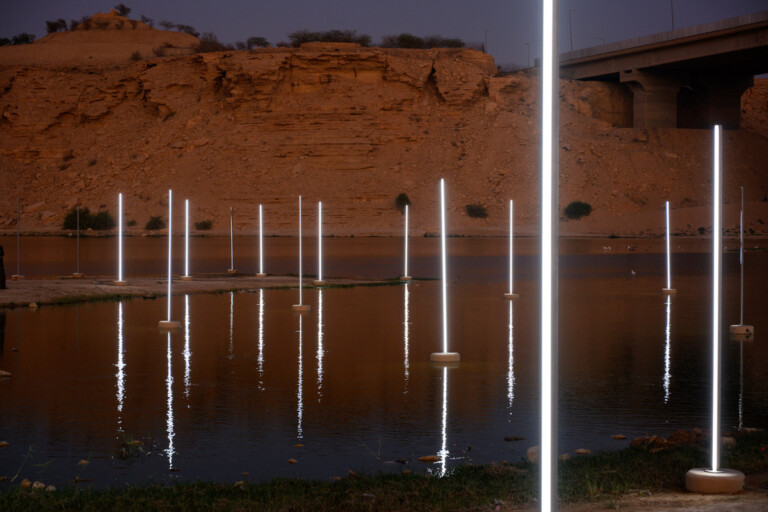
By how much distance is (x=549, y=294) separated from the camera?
4523 mm

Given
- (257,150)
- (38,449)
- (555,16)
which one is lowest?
(38,449)

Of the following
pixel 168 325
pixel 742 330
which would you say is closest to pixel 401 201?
pixel 168 325

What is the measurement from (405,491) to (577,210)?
6842 cm

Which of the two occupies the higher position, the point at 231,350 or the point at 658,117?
the point at 658,117

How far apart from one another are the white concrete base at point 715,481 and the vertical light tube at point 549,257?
288 centimetres

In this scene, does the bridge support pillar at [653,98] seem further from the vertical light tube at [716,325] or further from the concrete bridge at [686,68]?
the vertical light tube at [716,325]

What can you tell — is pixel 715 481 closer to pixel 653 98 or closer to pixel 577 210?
pixel 577 210

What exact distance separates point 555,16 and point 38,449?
6332mm

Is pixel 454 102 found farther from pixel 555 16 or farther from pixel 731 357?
pixel 555 16

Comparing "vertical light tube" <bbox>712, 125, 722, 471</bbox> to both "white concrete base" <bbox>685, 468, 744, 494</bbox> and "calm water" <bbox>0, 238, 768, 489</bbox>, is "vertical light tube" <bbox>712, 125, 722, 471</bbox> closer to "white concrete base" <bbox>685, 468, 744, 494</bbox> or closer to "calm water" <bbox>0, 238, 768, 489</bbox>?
"white concrete base" <bbox>685, 468, 744, 494</bbox>

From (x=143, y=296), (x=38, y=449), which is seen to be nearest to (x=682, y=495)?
(x=38, y=449)

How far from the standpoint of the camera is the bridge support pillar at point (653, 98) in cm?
7556

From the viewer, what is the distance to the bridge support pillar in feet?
248

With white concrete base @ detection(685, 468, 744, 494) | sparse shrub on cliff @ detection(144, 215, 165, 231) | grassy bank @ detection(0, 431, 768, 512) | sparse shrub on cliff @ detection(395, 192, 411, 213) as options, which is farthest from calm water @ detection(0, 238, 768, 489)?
sparse shrub on cliff @ detection(144, 215, 165, 231)
